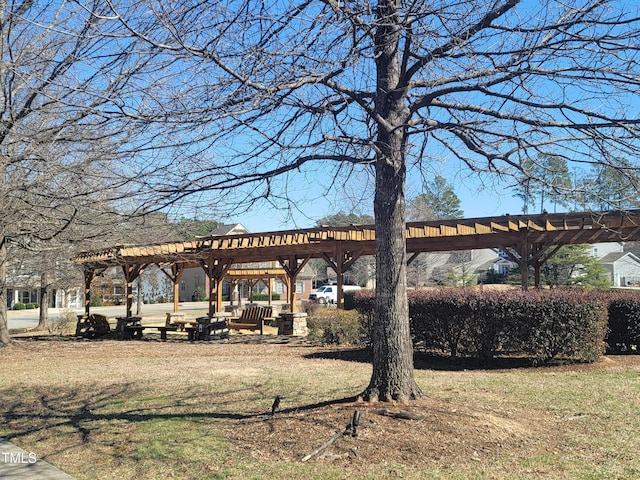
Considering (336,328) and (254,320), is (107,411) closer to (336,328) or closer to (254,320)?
(336,328)

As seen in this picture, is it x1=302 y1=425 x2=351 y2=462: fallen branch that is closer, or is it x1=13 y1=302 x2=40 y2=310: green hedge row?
x1=302 y1=425 x2=351 y2=462: fallen branch

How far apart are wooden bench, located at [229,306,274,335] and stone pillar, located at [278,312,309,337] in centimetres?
108

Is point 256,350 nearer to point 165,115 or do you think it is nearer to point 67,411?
point 67,411

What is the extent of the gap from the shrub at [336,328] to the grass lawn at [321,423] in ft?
11.1

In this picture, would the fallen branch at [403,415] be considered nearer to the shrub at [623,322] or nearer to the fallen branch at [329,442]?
the fallen branch at [329,442]

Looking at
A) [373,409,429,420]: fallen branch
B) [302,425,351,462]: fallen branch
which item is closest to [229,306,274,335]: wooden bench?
[373,409,429,420]: fallen branch

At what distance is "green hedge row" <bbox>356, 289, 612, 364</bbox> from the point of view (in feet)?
33.0

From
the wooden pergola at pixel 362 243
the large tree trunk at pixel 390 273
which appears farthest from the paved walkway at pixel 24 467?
the wooden pergola at pixel 362 243

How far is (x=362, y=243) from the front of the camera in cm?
1981

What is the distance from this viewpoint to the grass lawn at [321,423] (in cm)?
480

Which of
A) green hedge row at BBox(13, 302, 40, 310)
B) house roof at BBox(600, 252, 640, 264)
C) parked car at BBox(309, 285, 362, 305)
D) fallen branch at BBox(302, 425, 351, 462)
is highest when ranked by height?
house roof at BBox(600, 252, 640, 264)

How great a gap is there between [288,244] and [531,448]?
1557cm

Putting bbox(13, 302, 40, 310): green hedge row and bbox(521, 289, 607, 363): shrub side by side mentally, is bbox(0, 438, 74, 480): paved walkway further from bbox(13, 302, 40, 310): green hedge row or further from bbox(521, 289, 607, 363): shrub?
bbox(13, 302, 40, 310): green hedge row

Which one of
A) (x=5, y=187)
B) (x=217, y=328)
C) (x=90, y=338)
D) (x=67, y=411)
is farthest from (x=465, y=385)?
(x=90, y=338)
